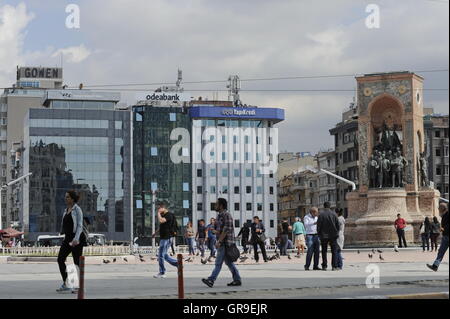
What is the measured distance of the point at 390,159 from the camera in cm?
5606

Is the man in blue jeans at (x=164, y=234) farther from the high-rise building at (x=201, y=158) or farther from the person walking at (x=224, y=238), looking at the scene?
the high-rise building at (x=201, y=158)

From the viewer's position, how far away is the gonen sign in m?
167

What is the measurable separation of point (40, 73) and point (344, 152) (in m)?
55.1

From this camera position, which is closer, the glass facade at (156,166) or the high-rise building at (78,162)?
the high-rise building at (78,162)

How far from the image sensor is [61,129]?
454 feet

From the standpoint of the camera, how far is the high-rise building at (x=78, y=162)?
5399 inches

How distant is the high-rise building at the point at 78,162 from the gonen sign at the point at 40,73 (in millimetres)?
23984

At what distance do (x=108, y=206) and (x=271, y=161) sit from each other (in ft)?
93.7

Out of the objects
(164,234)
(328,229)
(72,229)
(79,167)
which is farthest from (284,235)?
(79,167)

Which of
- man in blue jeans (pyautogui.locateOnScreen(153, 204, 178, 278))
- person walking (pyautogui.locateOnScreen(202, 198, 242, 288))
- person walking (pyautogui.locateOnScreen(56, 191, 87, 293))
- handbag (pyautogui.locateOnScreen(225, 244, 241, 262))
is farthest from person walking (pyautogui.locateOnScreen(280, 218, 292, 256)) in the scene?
person walking (pyautogui.locateOnScreen(56, 191, 87, 293))

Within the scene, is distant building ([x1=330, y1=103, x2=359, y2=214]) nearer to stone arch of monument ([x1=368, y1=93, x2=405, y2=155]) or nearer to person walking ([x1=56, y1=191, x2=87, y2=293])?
stone arch of monument ([x1=368, y1=93, x2=405, y2=155])

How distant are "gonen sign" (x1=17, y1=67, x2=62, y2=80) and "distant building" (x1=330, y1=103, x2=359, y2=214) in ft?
161

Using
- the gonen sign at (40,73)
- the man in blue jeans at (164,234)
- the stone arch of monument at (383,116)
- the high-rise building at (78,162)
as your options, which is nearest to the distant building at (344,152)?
the high-rise building at (78,162)

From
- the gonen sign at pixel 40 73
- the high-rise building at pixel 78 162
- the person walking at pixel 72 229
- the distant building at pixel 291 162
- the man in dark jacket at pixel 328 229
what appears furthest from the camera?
the distant building at pixel 291 162
